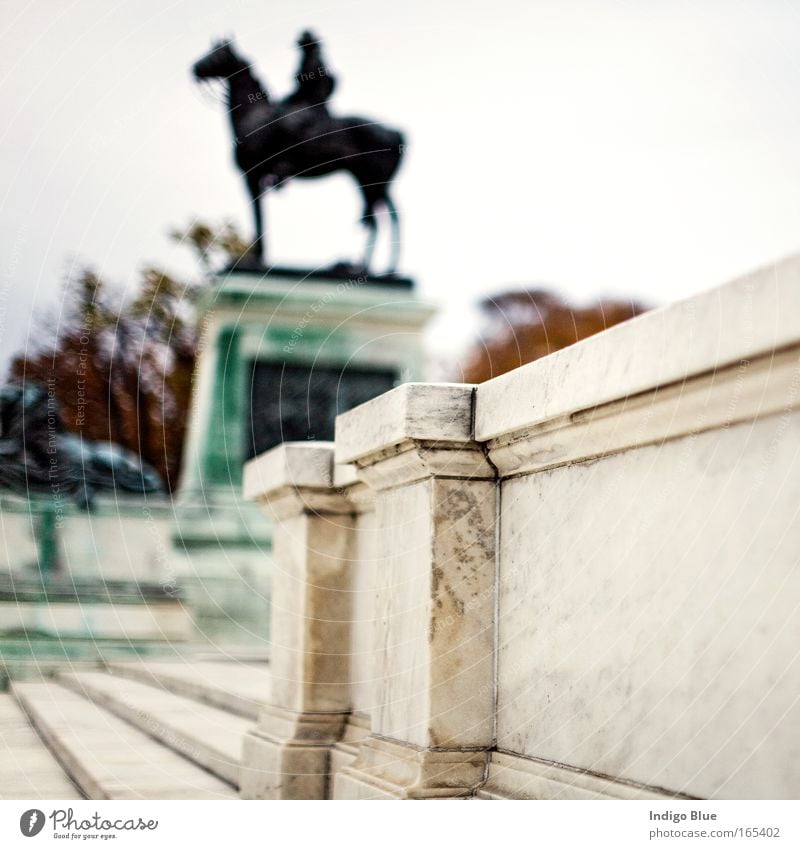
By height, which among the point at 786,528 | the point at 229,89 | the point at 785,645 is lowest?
the point at 785,645

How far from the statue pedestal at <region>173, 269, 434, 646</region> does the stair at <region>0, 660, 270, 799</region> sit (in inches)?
97.6

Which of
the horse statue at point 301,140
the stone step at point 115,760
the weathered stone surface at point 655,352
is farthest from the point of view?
the horse statue at point 301,140

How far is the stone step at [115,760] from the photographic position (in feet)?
15.9

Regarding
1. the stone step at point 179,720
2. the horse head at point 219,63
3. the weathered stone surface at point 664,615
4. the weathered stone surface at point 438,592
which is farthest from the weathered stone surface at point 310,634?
the horse head at point 219,63

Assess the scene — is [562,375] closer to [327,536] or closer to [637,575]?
[637,575]

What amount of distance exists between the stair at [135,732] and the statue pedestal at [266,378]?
97.6 inches

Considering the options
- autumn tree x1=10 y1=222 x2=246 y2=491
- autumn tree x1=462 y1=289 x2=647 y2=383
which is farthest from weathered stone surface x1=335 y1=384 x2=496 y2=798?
autumn tree x1=462 y1=289 x2=647 y2=383

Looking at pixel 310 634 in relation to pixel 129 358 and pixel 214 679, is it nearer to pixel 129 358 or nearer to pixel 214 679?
pixel 214 679

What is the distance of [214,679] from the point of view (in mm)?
8062
